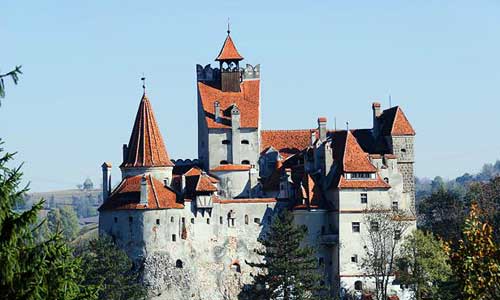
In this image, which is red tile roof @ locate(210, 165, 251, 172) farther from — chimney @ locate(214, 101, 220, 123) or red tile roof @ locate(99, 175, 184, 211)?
red tile roof @ locate(99, 175, 184, 211)

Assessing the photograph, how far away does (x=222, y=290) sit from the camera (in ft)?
323

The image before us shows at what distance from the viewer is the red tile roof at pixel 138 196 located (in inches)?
3770

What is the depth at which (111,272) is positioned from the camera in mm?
91062

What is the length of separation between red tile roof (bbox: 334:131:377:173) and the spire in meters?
13.2

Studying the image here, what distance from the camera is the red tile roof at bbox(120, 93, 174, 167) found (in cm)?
9944

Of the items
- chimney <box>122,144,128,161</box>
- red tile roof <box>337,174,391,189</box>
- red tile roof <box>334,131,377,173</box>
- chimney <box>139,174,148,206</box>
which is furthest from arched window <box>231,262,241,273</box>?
chimney <box>122,144,128,161</box>

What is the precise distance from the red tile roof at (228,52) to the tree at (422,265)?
→ 23.3 metres

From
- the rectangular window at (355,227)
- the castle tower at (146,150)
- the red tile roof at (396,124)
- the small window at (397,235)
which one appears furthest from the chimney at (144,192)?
the red tile roof at (396,124)

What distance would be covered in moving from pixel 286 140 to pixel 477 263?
73567mm

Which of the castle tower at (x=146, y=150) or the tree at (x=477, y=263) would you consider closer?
the tree at (x=477, y=263)

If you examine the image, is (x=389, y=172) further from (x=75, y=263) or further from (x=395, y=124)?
(x=75, y=263)

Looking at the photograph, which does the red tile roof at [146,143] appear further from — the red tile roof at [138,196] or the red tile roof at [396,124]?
the red tile roof at [396,124]

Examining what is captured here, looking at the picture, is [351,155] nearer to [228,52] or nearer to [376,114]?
[376,114]

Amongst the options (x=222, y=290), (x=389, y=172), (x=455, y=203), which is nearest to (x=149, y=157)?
(x=222, y=290)
